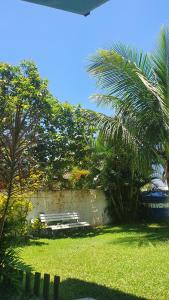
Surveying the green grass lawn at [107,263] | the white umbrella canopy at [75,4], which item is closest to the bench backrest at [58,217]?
the green grass lawn at [107,263]

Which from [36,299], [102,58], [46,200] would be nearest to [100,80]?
[102,58]

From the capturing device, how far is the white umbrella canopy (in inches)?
160

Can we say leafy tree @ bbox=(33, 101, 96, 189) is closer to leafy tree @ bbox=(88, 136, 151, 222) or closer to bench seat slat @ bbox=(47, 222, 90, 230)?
leafy tree @ bbox=(88, 136, 151, 222)

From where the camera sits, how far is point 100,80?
10438mm

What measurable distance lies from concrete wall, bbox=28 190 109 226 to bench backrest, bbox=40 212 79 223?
0.90 ft

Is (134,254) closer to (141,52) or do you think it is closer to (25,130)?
(141,52)

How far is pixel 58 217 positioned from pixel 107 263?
7.58 meters

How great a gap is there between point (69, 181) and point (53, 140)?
2181 millimetres

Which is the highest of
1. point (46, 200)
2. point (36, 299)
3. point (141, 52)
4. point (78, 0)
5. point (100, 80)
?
point (141, 52)

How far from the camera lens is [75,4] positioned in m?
4.11

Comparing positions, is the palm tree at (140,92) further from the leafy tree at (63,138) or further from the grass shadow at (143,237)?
the leafy tree at (63,138)

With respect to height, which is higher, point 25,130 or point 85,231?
point 25,130

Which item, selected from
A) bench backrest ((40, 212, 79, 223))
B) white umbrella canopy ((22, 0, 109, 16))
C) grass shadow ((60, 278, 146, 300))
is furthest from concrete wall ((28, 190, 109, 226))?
white umbrella canopy ((22, 0, 109, 16))

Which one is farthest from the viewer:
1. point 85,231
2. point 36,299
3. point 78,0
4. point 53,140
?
point 53,140
